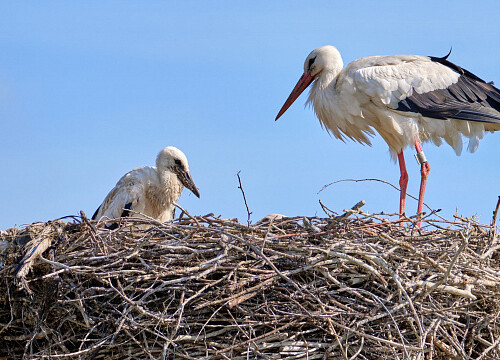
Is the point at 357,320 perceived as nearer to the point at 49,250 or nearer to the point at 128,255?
the point at 128,255

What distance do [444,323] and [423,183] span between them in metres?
2.69

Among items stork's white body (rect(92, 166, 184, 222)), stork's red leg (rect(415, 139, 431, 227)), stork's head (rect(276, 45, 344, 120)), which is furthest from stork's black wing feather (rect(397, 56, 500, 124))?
stork's white body (rect(92, 166, 184, 222))

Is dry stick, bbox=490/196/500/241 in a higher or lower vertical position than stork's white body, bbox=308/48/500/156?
lower

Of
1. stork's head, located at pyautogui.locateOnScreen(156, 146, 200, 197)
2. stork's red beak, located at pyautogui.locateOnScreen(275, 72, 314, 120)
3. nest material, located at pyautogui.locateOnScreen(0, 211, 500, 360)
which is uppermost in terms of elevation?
stork's red beak, located at pyautogui.locateOnScreen(275, 72, 314, 120)

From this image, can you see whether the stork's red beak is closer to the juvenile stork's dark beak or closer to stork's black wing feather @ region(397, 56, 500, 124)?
stork's black wing feather @ region(397, 56, 500, 124)

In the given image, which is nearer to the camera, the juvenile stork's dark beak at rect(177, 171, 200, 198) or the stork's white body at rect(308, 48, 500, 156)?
the stork's white body at rect(308, 48, 500, 156)

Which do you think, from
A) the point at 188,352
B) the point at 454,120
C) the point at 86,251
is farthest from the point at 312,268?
the point at 454,120

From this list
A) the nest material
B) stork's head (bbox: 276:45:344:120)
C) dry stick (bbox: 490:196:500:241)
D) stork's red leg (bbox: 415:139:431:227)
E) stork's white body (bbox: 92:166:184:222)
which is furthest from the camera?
stork's head (bbox: 276:45:344:120)

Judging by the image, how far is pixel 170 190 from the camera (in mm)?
7320

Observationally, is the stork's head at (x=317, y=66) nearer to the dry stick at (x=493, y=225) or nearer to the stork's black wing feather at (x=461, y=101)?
the stork's black wing feather at (x=461, y=101)

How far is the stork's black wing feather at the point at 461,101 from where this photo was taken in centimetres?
734

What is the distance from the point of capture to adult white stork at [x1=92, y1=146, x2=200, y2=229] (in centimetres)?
720

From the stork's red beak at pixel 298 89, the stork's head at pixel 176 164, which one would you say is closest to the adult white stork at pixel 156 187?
the stork's head at pixel 176 164

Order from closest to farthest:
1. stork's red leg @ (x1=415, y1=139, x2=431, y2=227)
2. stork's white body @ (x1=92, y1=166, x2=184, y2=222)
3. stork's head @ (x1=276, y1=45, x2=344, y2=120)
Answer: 1. stork's white body @ (x1=92, y1=166, x2=184, y2=222)
2. stork's red leg @ (x1=415, y1=139, x2=431, y2=227)
3. stork's head @ (x1=276, y1=45, x2=344, y2=120)
